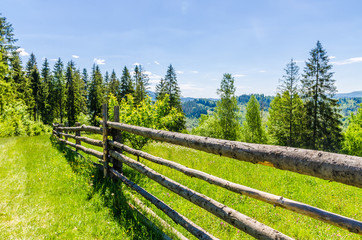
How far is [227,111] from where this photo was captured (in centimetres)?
3073

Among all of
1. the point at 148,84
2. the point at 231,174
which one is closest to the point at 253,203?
the point at 231,174

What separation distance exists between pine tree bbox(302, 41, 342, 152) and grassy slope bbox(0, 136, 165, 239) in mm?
29525

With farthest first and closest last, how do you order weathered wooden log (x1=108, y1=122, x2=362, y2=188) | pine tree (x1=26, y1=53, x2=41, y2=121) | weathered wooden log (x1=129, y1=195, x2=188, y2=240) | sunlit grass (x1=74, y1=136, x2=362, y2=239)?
pine tree (x1=26, y1=53, x2=41, y2=121)
sunlit grass (x1=74, y1=136, x2=362, y2=239)
weathered wooden log (x1=129, y1=195, x2=188, y2=240)
weathered wooden log (x1=108, y1=122, x2=362, y2=188)

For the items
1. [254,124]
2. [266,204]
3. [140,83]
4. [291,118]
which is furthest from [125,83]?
[266,204]

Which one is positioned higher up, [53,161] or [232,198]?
[53,161]

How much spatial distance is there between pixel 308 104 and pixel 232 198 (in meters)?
26.9

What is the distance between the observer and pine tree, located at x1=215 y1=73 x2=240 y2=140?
30.2 meters

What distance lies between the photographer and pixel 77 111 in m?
43.2

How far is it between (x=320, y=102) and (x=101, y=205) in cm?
3084

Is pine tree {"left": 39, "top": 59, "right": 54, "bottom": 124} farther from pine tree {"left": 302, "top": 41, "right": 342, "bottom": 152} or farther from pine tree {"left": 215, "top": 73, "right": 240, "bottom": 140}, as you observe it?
pine tree {"left": 302, "top": 41, "right": 342, "bottom": 152}

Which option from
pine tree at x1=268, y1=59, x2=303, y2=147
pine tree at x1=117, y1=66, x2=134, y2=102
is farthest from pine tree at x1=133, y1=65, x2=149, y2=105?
pine tree at x1=268, y1=59, x2=303, y2=147

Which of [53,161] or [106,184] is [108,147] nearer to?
[106,184]

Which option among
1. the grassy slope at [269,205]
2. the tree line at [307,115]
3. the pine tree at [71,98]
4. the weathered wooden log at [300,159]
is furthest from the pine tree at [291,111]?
the pine tree at [71,98]

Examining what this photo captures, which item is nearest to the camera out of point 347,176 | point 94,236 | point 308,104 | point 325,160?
point 347,176
